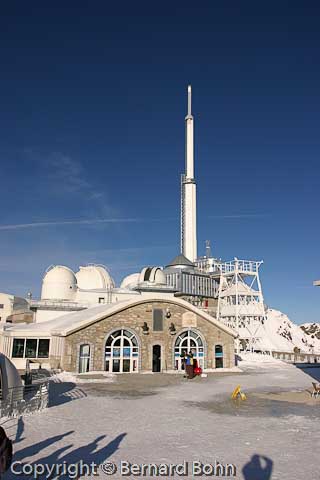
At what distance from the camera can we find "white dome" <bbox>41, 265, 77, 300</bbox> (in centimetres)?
4122

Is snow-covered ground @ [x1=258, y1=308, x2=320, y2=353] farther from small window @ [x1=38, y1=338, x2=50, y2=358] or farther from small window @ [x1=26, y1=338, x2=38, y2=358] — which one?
small window @ [x1=26, y1=338, x2=38, y2=358]

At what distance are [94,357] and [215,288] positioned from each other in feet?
132

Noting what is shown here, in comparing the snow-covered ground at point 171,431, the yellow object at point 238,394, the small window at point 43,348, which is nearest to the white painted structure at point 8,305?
the small window at point 43,348

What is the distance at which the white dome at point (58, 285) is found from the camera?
135 feet

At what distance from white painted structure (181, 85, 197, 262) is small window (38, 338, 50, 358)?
43.5 m

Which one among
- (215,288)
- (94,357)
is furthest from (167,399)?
(215,288)

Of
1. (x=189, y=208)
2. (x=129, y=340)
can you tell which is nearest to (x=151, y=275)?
(x=129, y=340)

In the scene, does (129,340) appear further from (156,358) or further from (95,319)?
(95,319)

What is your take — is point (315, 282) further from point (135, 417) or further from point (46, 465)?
point (46, 465)

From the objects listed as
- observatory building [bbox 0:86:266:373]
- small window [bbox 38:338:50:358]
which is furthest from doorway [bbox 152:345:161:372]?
small window [bbox 38:338:50:358]

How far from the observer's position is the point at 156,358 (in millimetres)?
28734

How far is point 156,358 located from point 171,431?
1727 cm

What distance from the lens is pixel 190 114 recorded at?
7906 cm

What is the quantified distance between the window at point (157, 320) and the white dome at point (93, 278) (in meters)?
17.7
